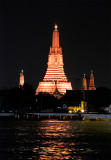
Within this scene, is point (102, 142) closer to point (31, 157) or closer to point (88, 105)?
point (31, 157)

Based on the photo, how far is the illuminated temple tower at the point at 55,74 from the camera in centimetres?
18400

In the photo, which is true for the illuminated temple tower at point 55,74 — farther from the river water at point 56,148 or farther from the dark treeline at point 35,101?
the river water at point 56,148

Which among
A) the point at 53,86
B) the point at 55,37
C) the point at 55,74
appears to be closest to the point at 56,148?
the point at 53,86

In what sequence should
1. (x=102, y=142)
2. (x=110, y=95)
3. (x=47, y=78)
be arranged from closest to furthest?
(x=102, y=142)
(x=110, y=95)
(x=47, y=78)

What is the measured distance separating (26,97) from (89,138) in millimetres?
76340

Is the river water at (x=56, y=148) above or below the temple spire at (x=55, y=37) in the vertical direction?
below

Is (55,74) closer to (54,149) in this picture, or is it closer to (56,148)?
(56,148)

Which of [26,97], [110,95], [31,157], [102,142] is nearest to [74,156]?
[31,157]

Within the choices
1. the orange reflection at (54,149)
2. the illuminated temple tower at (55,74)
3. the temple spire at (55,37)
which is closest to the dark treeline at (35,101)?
the illuminated temple tower at (55,74)

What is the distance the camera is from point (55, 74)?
190000 millimetres

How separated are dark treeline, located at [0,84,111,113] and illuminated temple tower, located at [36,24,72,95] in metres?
36.4

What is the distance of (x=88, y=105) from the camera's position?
426 feet

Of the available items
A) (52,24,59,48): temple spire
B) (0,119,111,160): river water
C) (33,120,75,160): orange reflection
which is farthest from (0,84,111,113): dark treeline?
(33,120,75,160): orange reflection

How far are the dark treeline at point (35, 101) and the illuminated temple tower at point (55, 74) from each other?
3645 cm
